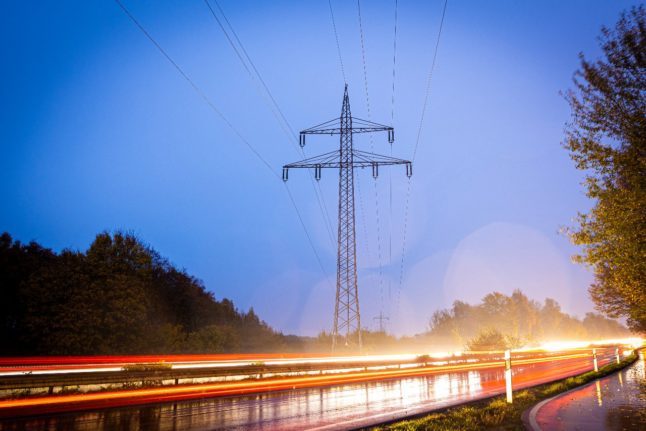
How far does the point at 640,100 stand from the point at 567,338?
177 meters

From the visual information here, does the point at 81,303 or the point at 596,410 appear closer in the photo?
the point at 596,410

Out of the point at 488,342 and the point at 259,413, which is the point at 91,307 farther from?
the point at 488,342

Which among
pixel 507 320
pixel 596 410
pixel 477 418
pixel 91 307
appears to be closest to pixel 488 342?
pixel 91 307

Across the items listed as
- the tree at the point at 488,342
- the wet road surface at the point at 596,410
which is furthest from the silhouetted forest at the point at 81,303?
the wet road surface at the point at 596,410

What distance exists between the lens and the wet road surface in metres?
8.97

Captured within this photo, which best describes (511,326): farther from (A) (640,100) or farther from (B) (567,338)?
(A) (640,100)

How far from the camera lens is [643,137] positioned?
515 inches

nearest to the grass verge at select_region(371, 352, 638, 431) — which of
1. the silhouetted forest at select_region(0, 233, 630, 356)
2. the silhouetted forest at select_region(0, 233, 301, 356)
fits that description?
the silhouetted forest at select_region(0, 233, 630, 356)

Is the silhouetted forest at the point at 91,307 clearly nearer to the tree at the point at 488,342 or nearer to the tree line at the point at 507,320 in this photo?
the tree at the point at 488,342

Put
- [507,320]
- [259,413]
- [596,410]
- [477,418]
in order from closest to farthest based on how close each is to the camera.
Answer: [477,418], [596,410], [259,413], [507,320]

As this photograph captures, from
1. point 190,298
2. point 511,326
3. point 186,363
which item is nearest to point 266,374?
point 186,363

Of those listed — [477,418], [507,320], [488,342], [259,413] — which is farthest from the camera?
[507,320]

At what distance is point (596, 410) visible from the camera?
10828 millimetres

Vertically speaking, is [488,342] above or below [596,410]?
below
